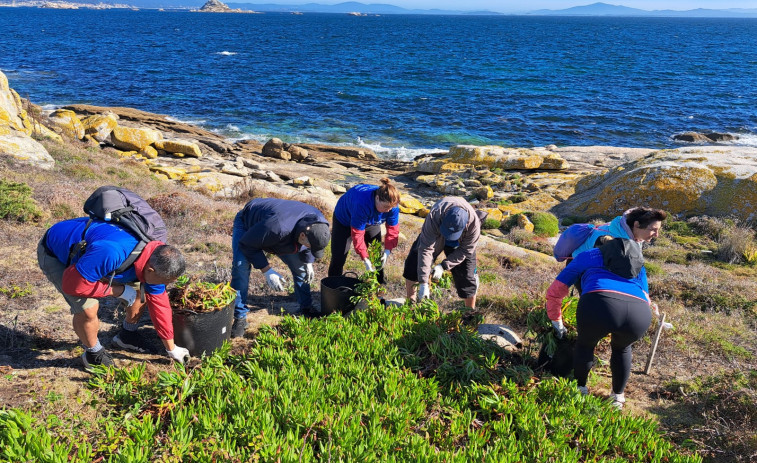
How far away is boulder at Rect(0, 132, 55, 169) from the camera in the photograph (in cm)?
1157

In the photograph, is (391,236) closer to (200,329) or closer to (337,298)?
(337,298)

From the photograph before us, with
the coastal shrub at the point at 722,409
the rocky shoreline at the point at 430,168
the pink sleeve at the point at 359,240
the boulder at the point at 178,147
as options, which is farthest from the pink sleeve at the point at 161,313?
the boulder at the point at 178,147

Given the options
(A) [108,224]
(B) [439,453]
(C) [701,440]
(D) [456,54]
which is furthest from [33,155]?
(D) [456,54]

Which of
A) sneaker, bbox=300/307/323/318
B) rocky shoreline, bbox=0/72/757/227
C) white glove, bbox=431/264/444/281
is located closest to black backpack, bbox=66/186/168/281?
sneaker, bbox=300/307/323/318

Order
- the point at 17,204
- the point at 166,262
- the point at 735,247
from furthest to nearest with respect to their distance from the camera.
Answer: the point at 735,247 < the point at 17,204 < the point at 166,262

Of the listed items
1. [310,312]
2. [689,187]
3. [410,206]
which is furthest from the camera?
[410,206]

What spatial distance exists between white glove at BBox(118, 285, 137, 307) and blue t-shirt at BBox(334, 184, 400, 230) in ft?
7.65

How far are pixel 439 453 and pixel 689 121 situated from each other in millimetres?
34757

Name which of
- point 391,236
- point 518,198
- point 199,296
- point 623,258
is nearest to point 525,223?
point 518,198

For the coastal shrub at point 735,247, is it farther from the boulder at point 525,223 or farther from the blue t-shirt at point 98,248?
the blue t-shirt at point 98,248

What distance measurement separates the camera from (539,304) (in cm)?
525

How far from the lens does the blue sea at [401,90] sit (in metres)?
28.1

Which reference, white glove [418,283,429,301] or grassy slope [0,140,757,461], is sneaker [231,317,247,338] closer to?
grassy slope [0,140,757,461]

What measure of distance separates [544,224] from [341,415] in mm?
10810
